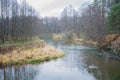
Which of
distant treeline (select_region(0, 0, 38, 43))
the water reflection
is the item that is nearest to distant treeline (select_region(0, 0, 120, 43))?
distant treeline (select_region(0, 0, 38, 43))

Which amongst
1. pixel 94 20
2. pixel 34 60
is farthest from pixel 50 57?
pixel 94 20

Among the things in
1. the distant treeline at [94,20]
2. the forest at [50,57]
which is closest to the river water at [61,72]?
the forest at [50,57]

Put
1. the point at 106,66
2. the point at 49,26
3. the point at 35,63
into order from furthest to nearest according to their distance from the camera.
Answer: the point at 49,26, the point at 35,63, the point at 106,66

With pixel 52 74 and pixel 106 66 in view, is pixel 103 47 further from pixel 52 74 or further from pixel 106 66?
pixel 52 74

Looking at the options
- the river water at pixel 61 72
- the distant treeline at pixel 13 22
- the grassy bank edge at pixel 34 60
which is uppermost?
the distant treeline at pixel 13 22

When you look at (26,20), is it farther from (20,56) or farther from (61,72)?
(61,72)

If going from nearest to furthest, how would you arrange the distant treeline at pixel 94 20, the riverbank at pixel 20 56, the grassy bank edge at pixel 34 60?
the grassy bank edge at pixel 34 60, the riverbank at pixel 20 56, the distant treeline at pixel 94 20

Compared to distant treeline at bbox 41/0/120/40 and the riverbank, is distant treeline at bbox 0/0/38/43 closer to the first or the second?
the riverbank

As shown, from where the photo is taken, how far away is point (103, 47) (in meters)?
48.0

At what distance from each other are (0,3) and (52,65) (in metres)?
26.1

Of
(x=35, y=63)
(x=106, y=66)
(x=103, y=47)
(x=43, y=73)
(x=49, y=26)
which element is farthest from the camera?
(x=49, y=26)

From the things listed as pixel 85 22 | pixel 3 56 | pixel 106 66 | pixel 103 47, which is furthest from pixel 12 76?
pixel 85 22

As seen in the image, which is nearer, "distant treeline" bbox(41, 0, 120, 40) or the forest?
the forest

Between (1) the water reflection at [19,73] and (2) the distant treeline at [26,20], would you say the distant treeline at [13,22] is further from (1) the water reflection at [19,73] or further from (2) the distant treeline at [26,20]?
(1) the water reflection at [19,73]
